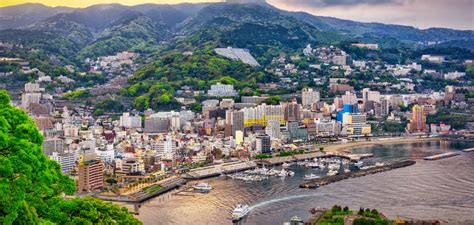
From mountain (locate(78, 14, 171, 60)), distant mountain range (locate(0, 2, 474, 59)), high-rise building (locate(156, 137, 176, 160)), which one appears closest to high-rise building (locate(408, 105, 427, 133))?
high-rise building (locate(156, 137, 176, 160))

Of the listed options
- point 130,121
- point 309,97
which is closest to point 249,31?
point 309,97

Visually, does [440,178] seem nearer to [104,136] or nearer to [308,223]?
[308,223]

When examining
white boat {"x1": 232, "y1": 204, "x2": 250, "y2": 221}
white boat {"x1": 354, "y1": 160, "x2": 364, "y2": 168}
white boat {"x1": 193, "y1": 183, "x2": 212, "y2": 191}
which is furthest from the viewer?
white boat {"x1": 354, "y1": 160, "x2": 364, "y2": 168}

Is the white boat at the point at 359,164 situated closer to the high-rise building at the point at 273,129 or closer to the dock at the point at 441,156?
the dock at the point at 441,156

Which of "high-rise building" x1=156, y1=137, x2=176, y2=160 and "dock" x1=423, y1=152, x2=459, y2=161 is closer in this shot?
"high-rise building" x1=156, y1=137, x2=176, y2=160

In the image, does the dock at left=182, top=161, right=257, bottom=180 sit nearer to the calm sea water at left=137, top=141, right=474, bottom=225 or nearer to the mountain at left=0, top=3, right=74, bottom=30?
the calm sea water at left=137, top=141, right=474, bottom=225

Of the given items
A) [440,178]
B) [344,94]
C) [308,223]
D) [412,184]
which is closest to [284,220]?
[308,223]
